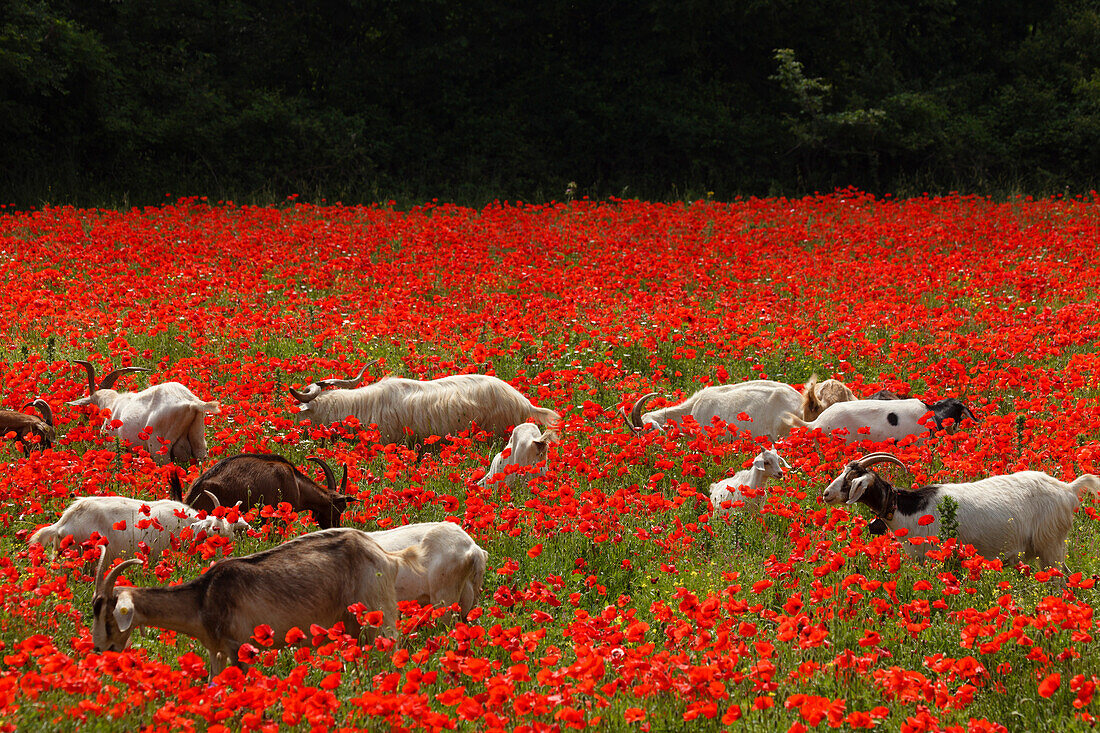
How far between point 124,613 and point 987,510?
508cm

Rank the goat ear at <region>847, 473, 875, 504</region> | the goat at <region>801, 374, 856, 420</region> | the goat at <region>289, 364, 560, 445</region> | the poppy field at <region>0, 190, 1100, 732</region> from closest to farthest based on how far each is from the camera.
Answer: the poppy field at <region>0, 190, 1100, 732</region> < the goat ear at <region>847, 473, 875, 504</region> < the goat at <region>801, 374, 856, 420</region> < the goat at <region>289, 364, 560, 445</region>

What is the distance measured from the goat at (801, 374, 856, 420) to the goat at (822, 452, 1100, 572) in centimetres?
245

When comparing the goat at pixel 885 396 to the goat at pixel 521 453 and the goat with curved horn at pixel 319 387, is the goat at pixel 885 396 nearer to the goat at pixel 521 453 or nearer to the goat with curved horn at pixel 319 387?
the goat at pixel 521 453

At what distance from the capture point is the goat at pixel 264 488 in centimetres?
657

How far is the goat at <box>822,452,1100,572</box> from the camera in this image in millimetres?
6219

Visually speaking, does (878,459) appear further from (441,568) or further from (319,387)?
(319,387)

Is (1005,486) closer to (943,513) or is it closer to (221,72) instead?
(943,513)

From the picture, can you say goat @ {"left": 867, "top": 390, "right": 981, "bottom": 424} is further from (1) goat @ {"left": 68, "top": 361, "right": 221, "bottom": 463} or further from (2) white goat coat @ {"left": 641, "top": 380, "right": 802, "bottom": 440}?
(1) goat @ {"left": 68, "top": 361, "right": 221, "bottom": 463}

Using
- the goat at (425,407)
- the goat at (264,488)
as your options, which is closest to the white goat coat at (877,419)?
the goat at (425,407)

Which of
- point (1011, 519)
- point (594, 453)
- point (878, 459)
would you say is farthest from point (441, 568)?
point (1011, 519)

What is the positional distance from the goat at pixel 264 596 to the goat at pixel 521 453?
1959 mm

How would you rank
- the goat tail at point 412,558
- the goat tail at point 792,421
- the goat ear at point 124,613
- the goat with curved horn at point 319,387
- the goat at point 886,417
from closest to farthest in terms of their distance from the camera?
the goat ear at point 124,613
the goat tail at point 412,558
the goat at point 886,417
the goat tail at point 792,421
the goat with curved horn at point 319,387

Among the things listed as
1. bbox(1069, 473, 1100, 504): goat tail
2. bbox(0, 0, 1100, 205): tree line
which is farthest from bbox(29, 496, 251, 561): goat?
bbox(0, 0, 1100, 205): tree line

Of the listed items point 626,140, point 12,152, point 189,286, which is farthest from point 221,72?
point 189,286
